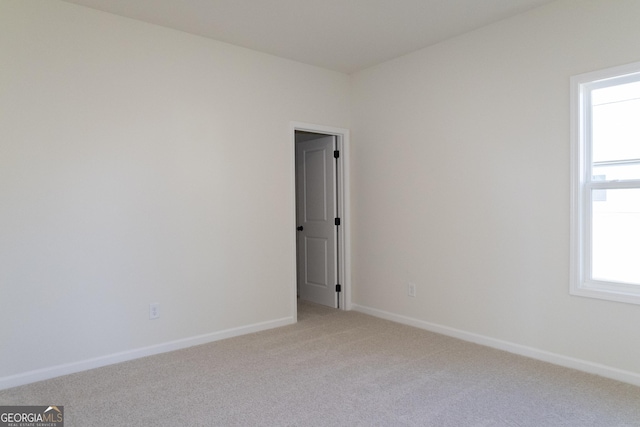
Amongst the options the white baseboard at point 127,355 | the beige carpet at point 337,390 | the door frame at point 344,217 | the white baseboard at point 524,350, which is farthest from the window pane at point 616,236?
the white baseboard at point 127,355

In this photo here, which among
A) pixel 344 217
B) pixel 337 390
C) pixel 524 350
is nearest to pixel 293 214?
pixel 344 217

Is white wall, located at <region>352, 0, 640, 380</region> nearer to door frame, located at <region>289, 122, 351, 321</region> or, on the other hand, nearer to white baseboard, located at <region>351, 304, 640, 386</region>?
white baseboard, located at <region>351, 304, 640, 386</region>

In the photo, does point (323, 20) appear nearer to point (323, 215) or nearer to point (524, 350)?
point (323, 215)

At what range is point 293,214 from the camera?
177 inches

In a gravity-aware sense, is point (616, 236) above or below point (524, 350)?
above

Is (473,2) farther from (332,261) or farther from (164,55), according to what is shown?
(332,261)

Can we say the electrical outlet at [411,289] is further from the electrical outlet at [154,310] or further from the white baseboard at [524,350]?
the electrical outlet at [154,310]

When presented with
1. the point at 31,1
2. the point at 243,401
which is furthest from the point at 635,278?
the point at 31,1

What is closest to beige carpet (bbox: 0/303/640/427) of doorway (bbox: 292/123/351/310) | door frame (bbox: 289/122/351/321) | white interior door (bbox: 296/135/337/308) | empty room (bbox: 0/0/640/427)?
empty room (bbox: 0/0/640/427)

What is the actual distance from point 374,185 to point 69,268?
2955 mm

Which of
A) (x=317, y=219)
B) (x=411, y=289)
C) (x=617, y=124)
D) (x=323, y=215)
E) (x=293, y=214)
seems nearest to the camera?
(x=617, y=124)

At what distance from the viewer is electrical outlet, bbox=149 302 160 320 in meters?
3.57

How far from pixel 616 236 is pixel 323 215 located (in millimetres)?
2961

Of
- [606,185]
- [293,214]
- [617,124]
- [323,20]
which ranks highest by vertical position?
[323,20]
